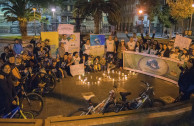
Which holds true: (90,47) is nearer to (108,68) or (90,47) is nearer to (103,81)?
(108,68)

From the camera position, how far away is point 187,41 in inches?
314

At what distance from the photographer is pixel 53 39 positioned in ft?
33.5

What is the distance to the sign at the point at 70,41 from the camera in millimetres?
10742

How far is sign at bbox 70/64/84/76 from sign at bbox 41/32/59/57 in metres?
1.30

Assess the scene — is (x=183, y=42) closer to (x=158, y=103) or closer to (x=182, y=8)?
(x=158, y=103)

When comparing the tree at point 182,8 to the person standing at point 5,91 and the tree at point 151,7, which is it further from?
the person standing at point 5,91

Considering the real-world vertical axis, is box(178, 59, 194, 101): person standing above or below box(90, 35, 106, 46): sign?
below

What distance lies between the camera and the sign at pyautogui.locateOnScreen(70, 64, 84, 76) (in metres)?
9.98

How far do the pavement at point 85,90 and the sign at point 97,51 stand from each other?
5.67 feet

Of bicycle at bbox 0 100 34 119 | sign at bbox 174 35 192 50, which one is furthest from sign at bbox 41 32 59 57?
sign at bbox 174 35 192 50

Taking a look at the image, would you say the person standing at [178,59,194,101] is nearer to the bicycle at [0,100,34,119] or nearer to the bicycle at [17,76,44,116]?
the bicycle at [17,76,44,116]

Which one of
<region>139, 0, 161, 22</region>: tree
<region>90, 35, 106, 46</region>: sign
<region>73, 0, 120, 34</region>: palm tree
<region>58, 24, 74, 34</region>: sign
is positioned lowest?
<region>90, 35, 106, 46</region>: sign

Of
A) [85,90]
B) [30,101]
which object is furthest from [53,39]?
[30,101]

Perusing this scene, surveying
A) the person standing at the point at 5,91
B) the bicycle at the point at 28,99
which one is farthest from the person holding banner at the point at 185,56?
the person standing at the point at 5,91
